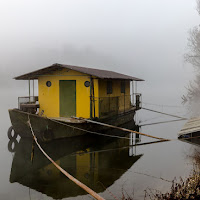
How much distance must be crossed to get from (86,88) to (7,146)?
546 centimetres

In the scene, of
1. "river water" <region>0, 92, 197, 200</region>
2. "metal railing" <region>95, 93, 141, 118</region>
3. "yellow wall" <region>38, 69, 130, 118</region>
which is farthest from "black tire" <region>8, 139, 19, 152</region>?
"metal railing" <region>95, 93, 141, 118</region>

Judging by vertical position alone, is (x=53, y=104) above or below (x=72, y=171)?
above

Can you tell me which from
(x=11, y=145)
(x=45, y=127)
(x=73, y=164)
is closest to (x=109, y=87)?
(x=45, y=127)

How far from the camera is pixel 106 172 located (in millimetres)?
8500

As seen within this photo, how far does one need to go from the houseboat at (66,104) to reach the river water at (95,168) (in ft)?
2.77

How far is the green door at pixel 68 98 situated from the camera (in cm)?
1345

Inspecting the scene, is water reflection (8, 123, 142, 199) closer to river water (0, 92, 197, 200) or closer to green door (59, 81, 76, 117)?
river water (0, 92, 197, 200)

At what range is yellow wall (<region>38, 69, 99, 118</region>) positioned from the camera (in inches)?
516

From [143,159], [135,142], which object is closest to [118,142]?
[135,142]

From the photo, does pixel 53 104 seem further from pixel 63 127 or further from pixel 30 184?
pixel 30 184

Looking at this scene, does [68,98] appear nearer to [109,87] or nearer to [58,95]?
[58,95]

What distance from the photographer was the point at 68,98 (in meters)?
13.6

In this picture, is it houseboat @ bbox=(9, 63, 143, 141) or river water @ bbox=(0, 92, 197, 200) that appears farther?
houseboat @ bbox=(9, 63, 143, 141)

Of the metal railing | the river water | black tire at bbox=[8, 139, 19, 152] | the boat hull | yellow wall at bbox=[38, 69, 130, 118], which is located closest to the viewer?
the river water
